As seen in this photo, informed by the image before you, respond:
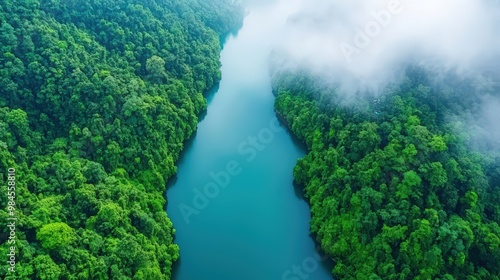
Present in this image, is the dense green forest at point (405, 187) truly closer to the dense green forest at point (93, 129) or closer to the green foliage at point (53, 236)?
the dense green forest at point (93, 129)

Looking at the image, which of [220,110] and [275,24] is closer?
[220,110]

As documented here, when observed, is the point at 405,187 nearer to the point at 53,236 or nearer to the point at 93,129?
the point at 53,236

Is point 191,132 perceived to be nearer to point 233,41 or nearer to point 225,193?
point 225,193

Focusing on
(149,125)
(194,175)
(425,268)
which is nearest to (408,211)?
(425,268)

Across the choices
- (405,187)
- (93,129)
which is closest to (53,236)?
(93,129)

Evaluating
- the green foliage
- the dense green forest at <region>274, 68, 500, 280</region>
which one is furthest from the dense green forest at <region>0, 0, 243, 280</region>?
the dense green forest at <region>274, 68, 500, 280</region>

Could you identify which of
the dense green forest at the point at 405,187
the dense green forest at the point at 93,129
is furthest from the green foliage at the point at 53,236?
the dense green forest at the point at 405,187
